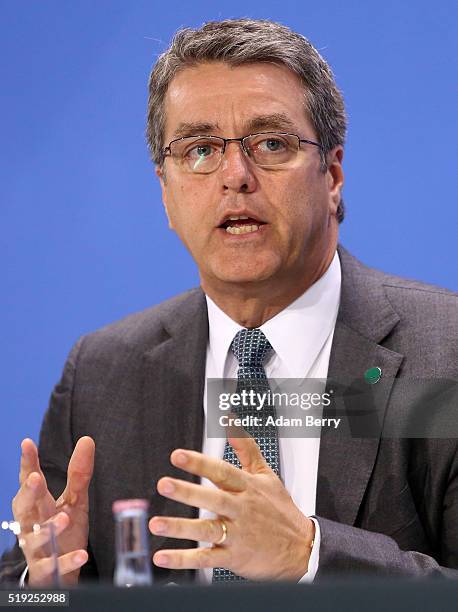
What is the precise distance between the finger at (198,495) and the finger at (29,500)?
288 mm

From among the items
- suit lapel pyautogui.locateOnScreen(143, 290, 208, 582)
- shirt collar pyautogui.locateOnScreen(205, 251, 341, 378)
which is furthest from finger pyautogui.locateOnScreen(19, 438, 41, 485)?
shirt collar pyautogui.locateOnScreen(205, 251, 341, 378)

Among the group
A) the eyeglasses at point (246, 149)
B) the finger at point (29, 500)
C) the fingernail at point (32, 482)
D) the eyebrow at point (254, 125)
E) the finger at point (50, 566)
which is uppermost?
the eyebrow at point (254, 125)

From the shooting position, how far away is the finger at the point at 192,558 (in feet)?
4.84

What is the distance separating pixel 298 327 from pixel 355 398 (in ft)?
0.68

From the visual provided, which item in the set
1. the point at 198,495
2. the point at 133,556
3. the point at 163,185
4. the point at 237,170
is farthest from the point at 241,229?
the point at 133,556

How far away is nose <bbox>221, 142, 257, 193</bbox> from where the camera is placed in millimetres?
2000

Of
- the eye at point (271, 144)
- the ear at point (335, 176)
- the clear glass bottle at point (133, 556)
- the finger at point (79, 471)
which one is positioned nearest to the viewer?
the clear glass bottle at point (133, 556)

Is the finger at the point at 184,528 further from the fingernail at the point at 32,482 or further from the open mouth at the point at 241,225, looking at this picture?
the open mouth at the point at 241,225

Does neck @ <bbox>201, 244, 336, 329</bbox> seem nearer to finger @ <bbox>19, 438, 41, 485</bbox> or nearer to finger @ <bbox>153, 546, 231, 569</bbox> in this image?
finger @ <bbox>19, 438, 41, 485</bbox>

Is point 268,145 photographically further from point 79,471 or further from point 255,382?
point 79,471

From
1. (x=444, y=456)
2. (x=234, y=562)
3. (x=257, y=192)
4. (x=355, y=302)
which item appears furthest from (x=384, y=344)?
(x=234, y=562)

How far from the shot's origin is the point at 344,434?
2018 mm

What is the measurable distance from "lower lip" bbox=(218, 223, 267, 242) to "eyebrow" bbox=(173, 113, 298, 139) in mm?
206

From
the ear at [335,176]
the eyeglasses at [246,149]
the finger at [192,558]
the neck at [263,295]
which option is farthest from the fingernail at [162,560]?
the ear at [335,176]
